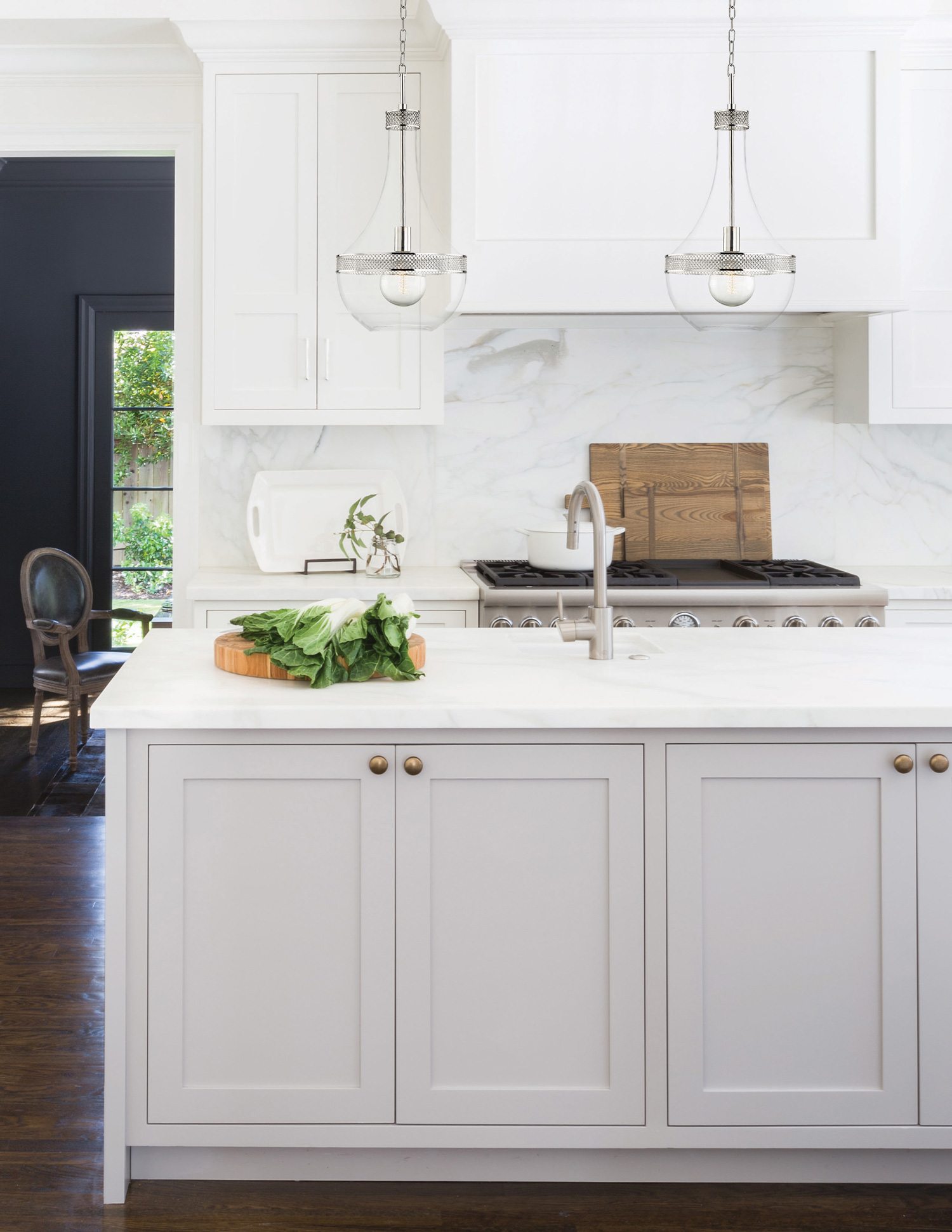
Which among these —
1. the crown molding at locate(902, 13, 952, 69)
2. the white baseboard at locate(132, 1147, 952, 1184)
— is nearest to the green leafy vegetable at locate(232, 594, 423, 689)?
the white baseboard at locate(132, 1147, 952, 1184)

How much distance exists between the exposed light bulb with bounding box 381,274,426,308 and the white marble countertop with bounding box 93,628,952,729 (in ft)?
2.38

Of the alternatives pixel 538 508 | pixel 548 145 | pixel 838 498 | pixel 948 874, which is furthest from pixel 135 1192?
pixel 838 498

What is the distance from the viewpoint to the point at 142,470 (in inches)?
268

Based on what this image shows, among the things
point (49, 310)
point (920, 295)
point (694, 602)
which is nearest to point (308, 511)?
point (694, 602)

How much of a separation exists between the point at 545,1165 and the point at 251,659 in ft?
3.40

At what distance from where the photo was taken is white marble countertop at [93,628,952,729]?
1808 mm

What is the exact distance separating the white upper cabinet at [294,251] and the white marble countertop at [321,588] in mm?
537

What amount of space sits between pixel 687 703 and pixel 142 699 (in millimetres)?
892

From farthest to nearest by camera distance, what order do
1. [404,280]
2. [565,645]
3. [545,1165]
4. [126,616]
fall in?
[126,616], [565,645], [404,280], [545,1165]

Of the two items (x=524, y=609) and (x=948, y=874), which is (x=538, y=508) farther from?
(x=948, y=874)

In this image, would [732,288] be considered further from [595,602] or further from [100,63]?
[100,63]

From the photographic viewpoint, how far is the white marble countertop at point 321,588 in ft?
11.3

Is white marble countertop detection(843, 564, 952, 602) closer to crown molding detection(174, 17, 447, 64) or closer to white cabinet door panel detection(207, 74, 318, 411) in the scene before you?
white cabinet door panel detection(207, 74, 318, 411)

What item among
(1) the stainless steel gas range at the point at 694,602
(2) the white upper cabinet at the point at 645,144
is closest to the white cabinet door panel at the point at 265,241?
(2) the white upper cabinet at the point at 645,144
